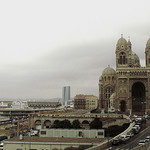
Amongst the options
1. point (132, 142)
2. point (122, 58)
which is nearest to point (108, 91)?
point (122, 58)

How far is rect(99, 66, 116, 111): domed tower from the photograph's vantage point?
155m

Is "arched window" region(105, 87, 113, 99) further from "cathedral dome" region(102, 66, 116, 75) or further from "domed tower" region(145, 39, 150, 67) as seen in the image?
"domed tower" region(145, 39, 150, 67)

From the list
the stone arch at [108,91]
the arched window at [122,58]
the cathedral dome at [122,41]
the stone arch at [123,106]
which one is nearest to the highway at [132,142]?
the stone arch at [123,106]

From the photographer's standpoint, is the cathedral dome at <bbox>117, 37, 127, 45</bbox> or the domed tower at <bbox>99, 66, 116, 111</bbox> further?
the domed tower at <bbox>99, 66, 116, 111</bbox>

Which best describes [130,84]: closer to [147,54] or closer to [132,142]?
[147,54]

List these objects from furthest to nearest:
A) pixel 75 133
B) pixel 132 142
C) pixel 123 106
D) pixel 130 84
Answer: pixel 123 106
pixel 130 84
pixel 75 133
pixel 132 142

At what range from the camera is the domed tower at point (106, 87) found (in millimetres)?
155375

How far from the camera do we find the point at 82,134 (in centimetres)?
6900

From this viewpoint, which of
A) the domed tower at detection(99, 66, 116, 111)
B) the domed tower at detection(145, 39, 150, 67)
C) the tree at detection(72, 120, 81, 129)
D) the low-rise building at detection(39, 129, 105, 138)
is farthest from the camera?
the domed tower at detection(99, 66, 116, 111)

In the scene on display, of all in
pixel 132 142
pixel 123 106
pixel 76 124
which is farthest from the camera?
pixel 123 106

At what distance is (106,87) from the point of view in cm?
15675

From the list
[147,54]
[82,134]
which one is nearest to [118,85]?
[147,54]

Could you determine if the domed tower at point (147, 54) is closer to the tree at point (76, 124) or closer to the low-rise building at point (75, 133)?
the tree at point (76, 124)

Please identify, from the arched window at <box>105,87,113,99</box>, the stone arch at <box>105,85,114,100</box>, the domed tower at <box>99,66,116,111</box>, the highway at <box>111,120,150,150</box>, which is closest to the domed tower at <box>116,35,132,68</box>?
the domed tower at <box>99,66,116,111</box>
